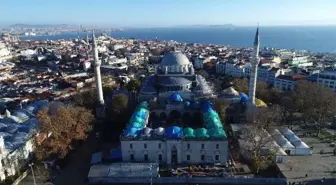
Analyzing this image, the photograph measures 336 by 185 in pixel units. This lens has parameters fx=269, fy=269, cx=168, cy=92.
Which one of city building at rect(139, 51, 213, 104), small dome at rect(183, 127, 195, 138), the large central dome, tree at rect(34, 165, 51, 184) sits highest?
the large central dome

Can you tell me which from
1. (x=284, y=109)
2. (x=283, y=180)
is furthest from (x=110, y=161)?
(x=284, y=109)

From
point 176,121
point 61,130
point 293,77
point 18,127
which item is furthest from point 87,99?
point 293,77

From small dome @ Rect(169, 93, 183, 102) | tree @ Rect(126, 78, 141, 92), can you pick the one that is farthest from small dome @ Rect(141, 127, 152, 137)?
tree @ Rect(126, 78, 141, 92)

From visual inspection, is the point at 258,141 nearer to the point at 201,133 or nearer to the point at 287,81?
the point at 201,133

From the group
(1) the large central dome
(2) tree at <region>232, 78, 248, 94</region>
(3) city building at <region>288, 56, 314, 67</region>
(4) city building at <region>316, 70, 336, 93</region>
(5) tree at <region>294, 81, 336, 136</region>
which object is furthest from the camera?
(3) city building at <region>288, 56, 314, 67</region>

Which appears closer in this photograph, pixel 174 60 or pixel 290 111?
pixel 290 111

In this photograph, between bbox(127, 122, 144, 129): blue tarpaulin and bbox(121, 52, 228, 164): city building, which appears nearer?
bbox(121, 52, 228, 164): city building

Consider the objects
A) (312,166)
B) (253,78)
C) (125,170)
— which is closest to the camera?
(125,170)

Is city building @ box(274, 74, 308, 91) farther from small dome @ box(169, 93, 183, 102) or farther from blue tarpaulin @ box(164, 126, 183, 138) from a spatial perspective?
blue tarpaulin @ box(164, 126, 183, 138)
